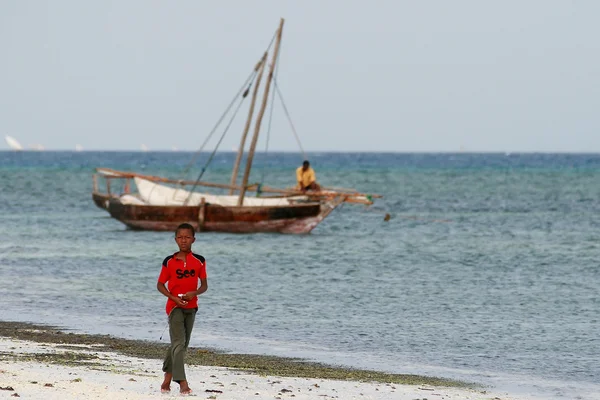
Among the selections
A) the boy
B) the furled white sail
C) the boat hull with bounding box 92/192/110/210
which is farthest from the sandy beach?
the boat hull with bounding box 92/192/110/210

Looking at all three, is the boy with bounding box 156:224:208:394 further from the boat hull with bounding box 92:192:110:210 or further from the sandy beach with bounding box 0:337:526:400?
the boat hull with bounding box 92:192:110:210

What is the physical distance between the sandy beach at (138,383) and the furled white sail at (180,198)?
970 inches

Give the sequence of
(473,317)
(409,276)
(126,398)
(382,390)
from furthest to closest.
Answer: (409,276)
(473,317)
(382,390)
(126,398)

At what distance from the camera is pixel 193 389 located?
31.4 feet

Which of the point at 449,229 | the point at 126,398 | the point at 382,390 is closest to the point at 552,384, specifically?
the point at 382,390

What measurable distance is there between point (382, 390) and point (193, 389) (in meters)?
1.84

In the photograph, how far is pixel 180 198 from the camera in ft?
122

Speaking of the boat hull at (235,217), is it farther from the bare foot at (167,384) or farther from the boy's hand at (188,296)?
the boy's hand at (188,296)

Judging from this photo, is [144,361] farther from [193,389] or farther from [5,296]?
[5,296]

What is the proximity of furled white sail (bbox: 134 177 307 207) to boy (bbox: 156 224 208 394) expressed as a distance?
26633 millimetres

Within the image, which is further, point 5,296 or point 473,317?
point 5,296

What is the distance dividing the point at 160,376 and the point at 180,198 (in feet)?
88.4

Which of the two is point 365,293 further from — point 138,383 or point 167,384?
point 167,384

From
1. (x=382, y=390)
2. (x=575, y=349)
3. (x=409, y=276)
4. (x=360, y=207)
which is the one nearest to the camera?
(x=382, y=390)
